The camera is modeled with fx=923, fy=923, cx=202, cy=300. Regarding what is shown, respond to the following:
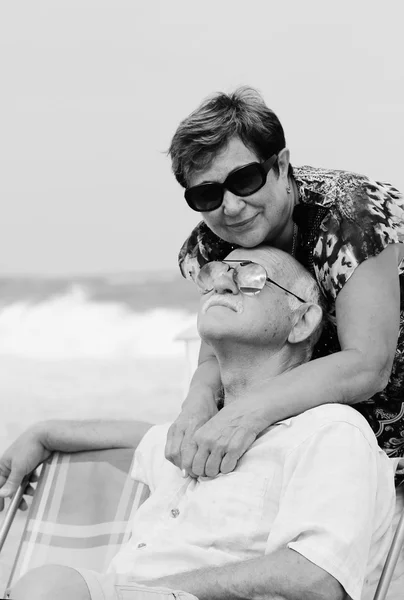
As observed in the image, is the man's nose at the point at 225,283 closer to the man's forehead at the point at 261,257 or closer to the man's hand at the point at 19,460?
the man's forehead at the point at 261,257

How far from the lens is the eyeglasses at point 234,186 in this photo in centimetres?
172

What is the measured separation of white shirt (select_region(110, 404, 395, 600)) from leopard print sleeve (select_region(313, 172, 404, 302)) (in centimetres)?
29

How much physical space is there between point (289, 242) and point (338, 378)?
374 millimetres

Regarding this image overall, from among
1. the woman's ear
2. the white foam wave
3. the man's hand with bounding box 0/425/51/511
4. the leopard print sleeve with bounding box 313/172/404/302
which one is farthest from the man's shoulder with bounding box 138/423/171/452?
the white foam wave

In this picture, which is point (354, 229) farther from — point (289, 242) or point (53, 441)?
point (53, 441)

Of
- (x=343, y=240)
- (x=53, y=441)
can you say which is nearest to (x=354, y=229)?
(x=343, y=240)

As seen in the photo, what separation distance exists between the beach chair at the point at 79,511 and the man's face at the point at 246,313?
473 mm

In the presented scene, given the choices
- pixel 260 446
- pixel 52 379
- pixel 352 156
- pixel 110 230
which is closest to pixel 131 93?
pixel 110 230

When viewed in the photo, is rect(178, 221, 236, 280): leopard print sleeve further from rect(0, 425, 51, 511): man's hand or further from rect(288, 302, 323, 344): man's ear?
rect(0, 425, 51, 511): man's hand

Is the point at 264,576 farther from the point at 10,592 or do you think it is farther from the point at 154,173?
the point at 154,173

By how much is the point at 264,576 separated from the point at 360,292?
0.56 m

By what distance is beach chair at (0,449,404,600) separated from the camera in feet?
6.70

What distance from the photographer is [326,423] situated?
1.56 metres

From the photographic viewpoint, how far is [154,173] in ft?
19.4
